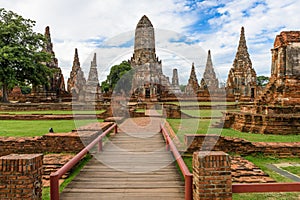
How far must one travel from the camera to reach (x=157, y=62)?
39.5 meters

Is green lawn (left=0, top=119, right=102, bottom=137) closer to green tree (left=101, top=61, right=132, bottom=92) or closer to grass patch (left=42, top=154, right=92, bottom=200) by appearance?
grass patch (left=42, top=154, right=92, bottom=200)

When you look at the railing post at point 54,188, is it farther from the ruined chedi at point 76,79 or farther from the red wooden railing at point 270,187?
the ruined chedi at point 76,79

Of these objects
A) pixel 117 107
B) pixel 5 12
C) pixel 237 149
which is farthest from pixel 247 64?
pixel 237 149

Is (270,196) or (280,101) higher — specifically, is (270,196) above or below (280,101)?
below

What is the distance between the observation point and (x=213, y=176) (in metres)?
3.36

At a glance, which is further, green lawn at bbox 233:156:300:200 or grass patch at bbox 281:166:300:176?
grass patch at bbox 281:166:300:176

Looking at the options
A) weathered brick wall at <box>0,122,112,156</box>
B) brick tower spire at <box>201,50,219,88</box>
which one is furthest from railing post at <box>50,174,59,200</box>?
brick tower spire at <box>201,50,219,88</box>

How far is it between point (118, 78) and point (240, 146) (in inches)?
1449

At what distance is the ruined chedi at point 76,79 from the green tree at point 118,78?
12.6 feet

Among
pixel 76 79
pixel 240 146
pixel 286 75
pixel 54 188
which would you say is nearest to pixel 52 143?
pixel 54 188

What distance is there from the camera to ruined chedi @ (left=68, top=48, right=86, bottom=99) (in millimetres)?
43594

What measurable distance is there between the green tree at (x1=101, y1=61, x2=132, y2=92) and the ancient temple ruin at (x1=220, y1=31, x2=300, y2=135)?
28.3m

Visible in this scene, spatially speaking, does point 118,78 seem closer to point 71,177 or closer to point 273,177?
point 71,177

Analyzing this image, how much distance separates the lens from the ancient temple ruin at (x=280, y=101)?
32.4ft
